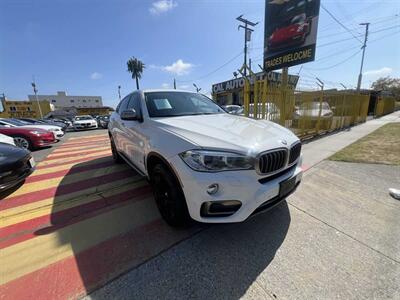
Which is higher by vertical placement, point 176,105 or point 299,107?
point 176,105

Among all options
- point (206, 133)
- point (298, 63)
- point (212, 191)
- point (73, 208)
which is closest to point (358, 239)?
point (212, 191)

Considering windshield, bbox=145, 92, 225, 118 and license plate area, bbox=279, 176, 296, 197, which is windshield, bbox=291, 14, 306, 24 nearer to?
windshield, bbox=145, 92, 225, 118

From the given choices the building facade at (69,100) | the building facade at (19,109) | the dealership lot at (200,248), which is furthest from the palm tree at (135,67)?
the dealership lot at (200,248)

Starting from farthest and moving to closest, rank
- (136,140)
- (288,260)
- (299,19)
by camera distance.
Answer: (299,19) < (136,140) < (288,260)

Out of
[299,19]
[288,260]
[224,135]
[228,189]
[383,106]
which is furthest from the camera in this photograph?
[383,106]

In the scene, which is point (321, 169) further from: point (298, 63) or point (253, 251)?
point (298, 63)

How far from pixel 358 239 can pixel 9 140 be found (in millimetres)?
8029

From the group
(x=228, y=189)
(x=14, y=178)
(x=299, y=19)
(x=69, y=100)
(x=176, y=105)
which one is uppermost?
(x=69, y=100)

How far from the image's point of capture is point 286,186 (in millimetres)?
2229

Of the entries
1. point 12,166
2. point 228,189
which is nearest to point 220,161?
point 228,189

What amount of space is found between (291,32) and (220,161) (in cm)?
882

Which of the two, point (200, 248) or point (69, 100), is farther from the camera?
point (69, 100)

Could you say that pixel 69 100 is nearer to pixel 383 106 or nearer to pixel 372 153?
pixel 383 106

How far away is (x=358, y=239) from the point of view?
89.0 inches
